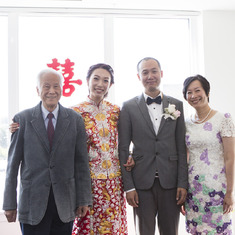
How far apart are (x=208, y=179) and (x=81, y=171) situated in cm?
90

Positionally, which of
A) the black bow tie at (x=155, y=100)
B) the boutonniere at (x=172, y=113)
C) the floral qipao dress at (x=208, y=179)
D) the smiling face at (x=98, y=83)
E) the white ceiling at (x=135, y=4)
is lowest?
the floral qipao dress at (x=208, y=179)

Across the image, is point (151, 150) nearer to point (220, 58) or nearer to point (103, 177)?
point (103, 177)

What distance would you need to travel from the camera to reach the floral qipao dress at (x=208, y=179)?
1.86 m

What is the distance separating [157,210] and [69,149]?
2.64 ft

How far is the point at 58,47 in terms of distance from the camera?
318 centimetres

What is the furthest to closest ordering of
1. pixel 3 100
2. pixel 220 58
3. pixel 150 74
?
pixel 220 58 → pixel 3 100 → pixel 150 74

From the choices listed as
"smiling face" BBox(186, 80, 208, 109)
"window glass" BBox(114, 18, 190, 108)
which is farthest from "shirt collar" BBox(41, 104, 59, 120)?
"window glass" BBox(114, 18, 190, 108)

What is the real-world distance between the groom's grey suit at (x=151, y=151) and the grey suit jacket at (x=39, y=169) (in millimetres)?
406

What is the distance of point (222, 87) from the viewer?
3.20 metres

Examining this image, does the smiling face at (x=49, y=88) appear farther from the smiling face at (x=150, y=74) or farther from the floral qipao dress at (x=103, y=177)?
the smiling face at (x=150, y=74)

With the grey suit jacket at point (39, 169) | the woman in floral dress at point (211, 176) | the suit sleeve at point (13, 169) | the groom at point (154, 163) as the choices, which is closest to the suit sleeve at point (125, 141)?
the groom at point (154, 163)

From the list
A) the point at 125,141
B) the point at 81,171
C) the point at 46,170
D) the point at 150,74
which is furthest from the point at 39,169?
the point at 150,74

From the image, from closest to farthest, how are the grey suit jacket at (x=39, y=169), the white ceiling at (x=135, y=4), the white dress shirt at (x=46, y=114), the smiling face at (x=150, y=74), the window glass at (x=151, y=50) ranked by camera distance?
the grey suit jacket at (x=39, y=169) < the white dress shirt at (x=46, y=114) < the smiling face at (x=150, y=74) < the white ceiling at (x=135, y=4) < the window glass at (x=151, y=50)

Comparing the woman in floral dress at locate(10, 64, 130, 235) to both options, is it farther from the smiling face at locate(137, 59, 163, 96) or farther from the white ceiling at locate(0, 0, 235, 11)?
the white ceiling at locate(0, 0, 235, 11)
